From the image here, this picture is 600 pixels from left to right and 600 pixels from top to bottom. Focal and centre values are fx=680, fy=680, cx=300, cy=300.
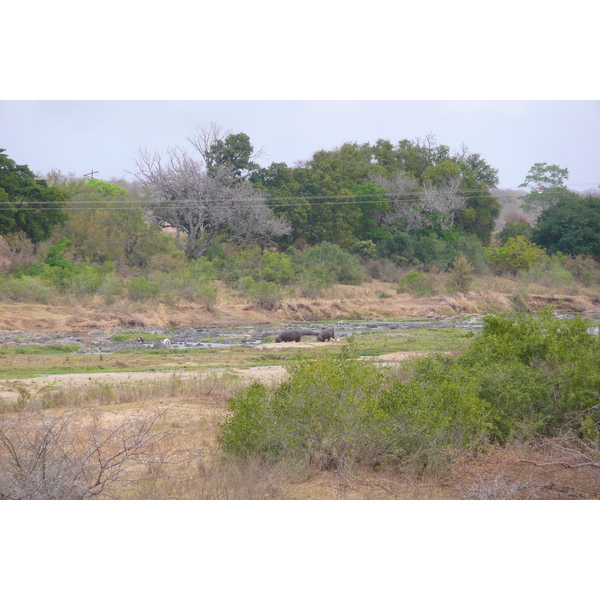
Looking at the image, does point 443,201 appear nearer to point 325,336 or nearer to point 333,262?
point 333,262

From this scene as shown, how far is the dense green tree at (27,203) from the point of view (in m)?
29.1

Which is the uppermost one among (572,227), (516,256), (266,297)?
(572,227)

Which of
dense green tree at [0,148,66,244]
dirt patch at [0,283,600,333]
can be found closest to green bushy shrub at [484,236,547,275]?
dirt patch at [0,283,600,333]

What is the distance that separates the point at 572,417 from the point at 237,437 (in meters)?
4.13

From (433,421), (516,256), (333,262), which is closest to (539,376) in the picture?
(433,421)

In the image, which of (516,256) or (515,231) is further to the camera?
(515,231)

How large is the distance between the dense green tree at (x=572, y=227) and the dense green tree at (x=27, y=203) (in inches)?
1112

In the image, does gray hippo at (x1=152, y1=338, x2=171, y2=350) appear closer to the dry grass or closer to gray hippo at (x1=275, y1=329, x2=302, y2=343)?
gray hippo at (x1=275, y1=329, x2=302, y2=343)

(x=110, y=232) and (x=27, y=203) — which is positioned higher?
(x=27, y=203)

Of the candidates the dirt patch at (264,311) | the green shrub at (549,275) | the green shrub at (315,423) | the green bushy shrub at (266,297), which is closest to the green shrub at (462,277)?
the dirt patch at (264,311)

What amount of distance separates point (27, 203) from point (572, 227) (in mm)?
30272

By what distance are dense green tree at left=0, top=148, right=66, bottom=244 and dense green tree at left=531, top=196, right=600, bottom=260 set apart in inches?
1112

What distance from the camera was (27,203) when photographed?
2991cm
